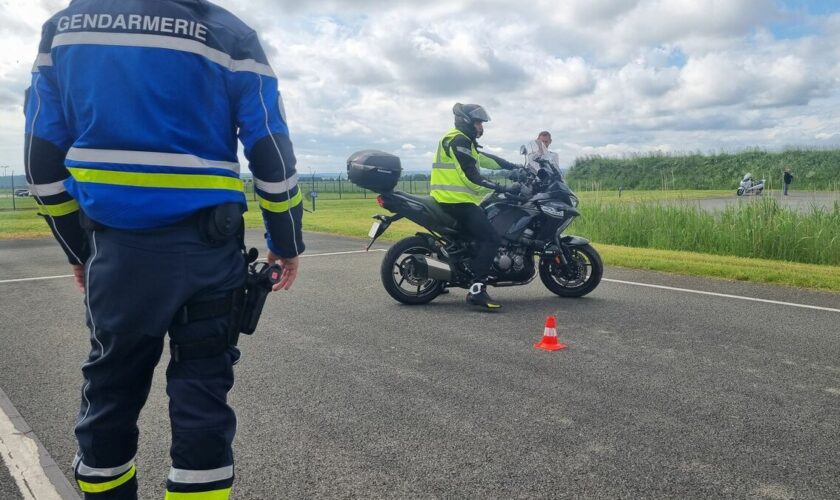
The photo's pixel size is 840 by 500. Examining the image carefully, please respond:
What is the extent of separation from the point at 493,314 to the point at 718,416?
3.23 m

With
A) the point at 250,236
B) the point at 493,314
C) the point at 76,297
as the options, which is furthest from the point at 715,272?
the point at 250,236

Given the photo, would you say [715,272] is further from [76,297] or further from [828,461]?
[76,297]

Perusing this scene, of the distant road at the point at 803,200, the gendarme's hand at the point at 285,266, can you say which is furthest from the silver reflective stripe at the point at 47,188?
the distant road at the point at 803,200

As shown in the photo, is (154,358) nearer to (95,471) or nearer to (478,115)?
(95,471)

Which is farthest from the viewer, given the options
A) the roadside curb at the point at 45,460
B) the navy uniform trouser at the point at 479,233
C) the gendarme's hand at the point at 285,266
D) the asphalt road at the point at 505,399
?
the navy uniform trouser at the point at 479,233

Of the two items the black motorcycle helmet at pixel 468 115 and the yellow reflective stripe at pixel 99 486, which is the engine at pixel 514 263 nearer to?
the black motorcycle helmet at pixel 468 115

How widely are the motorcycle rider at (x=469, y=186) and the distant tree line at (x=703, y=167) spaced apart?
39391mm

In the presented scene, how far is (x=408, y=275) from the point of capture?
24.5ft

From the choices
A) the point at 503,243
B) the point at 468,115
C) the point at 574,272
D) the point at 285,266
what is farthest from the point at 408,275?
the point at 285,266

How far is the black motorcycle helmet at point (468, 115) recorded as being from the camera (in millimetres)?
7035

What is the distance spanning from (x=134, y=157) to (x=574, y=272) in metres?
6.43

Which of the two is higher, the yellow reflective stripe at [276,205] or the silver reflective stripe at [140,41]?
the silver reflective stripe at [140,41]

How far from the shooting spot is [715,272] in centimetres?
977

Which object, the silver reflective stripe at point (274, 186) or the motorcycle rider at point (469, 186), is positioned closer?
the silver reflective stripe at point (274, 186)
